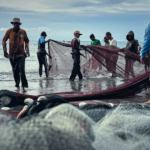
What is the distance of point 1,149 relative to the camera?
100 cm

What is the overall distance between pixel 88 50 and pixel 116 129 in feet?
20.7

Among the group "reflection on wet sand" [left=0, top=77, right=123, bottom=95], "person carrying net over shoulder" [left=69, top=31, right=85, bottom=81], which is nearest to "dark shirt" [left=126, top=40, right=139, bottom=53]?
"reflection on wet sand" [left=0, top=77, right=123, bottom=95]

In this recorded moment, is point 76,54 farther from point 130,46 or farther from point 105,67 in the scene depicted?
point 130,46

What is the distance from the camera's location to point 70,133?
1.08 m

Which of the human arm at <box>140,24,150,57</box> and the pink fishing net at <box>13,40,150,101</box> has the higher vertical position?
the human arm at <box>140,24,150,57</box>

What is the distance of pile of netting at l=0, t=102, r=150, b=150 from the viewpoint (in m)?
1.00

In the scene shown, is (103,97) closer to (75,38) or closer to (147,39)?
(147,39)

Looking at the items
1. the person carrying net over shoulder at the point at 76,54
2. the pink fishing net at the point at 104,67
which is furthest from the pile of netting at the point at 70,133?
the person carrying net over shoulder at the point at 76,54

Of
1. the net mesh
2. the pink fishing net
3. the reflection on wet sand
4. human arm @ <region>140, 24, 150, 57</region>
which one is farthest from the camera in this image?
the net mesh

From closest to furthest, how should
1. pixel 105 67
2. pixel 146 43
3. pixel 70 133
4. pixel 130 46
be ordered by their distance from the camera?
pixel 70 133 < pixel 146 43 < pixel 105 67 < pixel 130 46

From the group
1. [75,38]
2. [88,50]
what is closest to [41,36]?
[75,38]

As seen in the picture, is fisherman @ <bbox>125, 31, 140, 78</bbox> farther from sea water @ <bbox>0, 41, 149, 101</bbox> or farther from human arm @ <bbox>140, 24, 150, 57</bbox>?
human arm @ <bbox>140, 24, 150, 57</bbox>

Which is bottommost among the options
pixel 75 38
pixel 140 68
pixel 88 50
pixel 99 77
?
pixel 99 77

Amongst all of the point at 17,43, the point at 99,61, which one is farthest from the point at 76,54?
the point at 17,43
